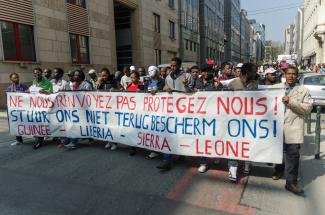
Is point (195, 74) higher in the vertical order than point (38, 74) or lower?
lower

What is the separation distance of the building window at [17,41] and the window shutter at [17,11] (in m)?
0.24

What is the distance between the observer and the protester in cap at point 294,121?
373 cm

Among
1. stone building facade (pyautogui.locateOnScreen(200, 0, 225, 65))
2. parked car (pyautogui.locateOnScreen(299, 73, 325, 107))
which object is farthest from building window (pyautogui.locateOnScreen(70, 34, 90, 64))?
stone building facade (pyautogui.locateOnScreen(200, 0, 225, 65))

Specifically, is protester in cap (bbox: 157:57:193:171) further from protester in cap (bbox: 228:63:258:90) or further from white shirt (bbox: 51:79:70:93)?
white shirt (bbox: 51:79:70:93)

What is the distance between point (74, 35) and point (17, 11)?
3894 millimetres

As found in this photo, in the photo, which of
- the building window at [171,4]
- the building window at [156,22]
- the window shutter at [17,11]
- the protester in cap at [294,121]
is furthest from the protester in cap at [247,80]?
the building window at [171,4]

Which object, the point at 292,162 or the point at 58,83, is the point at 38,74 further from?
the point at 292,162

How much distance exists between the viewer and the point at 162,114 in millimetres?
4980

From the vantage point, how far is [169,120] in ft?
16.1

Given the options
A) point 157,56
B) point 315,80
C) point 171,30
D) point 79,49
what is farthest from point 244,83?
point 171,30

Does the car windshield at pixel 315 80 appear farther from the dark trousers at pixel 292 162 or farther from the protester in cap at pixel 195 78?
the dark trousers at pixel 292 162

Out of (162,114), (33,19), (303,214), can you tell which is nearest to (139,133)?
(162,114)

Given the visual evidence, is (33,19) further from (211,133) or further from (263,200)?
(263,200)

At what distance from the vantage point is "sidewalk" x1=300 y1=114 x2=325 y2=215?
142 inches
